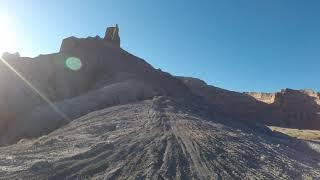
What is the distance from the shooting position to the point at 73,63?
5866 cm

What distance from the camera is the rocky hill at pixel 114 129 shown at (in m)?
29.2

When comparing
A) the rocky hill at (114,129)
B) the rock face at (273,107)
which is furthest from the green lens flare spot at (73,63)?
the rock face at (273,107)

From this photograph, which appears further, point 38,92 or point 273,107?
point 273,107

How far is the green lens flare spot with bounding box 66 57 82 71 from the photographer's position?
57.9 m

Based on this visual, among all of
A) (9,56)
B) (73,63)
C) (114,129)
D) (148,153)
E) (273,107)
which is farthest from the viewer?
(273,107)

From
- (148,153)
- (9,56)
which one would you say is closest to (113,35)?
(9,56)

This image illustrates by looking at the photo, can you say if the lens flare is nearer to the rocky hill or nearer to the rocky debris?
Answer: the rocky hill

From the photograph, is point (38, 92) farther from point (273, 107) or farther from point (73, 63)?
point (273, 107)

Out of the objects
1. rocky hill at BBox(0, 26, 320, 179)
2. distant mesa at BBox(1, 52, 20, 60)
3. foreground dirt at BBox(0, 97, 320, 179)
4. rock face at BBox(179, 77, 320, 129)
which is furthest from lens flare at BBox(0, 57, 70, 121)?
rock face at BBox(179, 77, 320, 129)

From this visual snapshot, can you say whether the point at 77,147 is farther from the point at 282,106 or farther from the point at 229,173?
the point at 282,106

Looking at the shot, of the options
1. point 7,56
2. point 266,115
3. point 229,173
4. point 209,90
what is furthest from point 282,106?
point 229,173

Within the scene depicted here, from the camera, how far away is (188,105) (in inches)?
2087

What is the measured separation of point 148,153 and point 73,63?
29.6 meters

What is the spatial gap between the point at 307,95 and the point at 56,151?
79.2 meters
